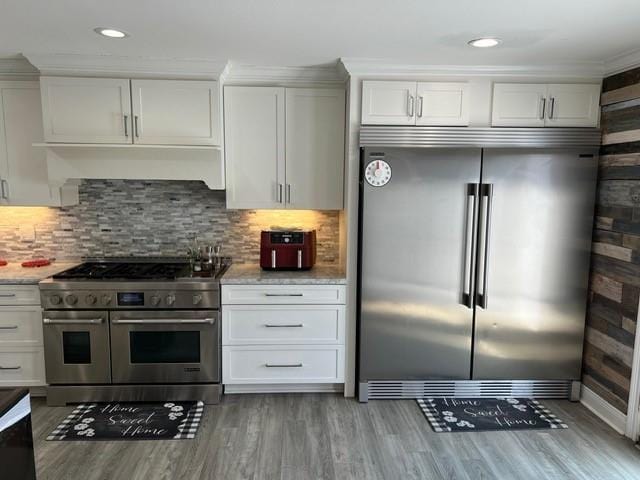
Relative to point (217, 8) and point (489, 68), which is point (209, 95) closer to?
point (217, 8)

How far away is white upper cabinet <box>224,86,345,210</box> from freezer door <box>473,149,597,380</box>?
1072 mm

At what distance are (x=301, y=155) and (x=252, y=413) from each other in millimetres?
1812

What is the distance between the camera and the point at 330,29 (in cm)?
231

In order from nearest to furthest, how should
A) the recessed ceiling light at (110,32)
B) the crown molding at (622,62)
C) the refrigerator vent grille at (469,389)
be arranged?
the recessed ceiling light at (110,32), the crown molding at (622,62), the refrigerator vent grille at (469,389)

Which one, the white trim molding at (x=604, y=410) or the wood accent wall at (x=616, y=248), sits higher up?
the wood accent wall at (x=616, y=248)

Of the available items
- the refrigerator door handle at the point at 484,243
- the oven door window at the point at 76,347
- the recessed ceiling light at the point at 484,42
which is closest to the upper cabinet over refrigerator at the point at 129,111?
the oven door window at the point at 76,347

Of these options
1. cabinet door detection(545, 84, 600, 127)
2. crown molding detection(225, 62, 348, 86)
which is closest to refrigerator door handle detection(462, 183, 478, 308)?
cabinet door detection(545, 84, 600, 127)

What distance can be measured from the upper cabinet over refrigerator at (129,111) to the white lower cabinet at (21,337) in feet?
3.50

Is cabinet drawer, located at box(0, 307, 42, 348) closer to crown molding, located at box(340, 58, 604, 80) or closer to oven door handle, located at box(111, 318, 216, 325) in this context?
oven door handle, located at box(111, 318, 216, 325)

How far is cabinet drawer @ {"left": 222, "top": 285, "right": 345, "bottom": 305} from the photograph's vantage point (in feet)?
10.1

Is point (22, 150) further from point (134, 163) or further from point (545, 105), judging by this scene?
point (545, 105)

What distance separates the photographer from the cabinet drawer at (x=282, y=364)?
313 centimetres

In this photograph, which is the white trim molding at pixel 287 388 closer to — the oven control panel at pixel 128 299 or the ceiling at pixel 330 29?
the oven control panel at pixel 128 299

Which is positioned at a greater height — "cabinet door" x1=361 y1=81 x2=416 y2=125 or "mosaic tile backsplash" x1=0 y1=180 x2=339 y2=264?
"cabinet door" x1=361 y1=81 x2=416 y2=125
